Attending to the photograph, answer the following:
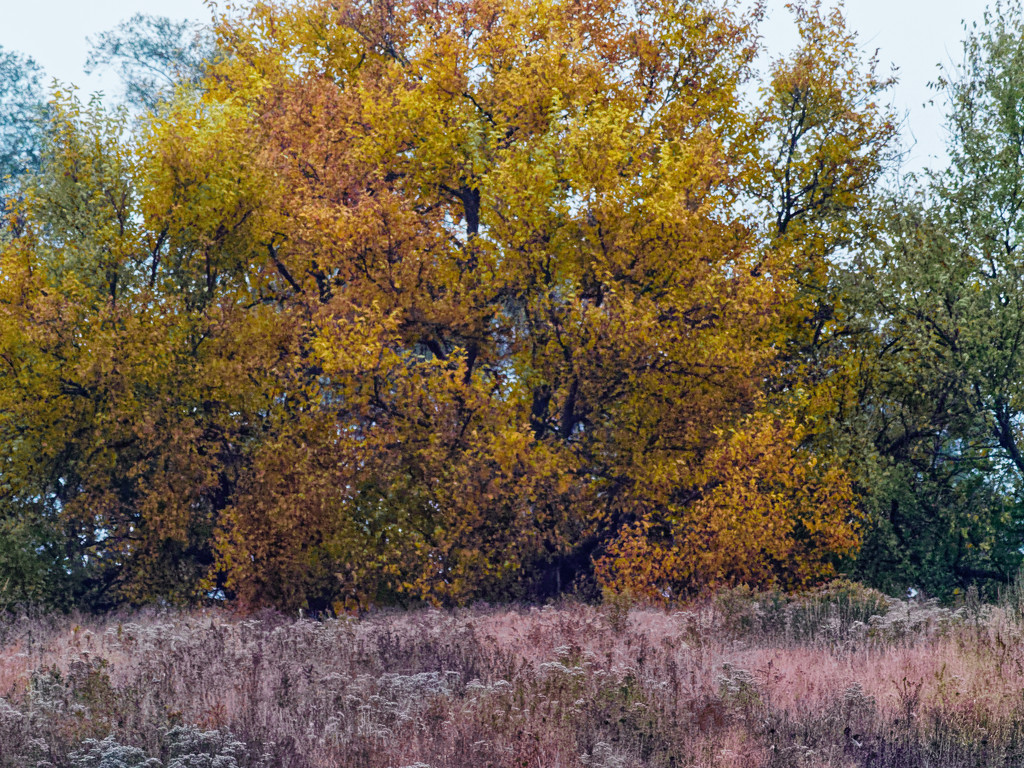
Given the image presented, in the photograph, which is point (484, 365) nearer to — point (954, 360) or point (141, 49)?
point (954, 360)

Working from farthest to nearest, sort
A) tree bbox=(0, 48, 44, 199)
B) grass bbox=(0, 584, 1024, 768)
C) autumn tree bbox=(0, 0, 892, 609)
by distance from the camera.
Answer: tree bbox=(0, 48, 44, 199) → autumn tree bbox=(0, 0, 892, 609) → grass bbox=(0, 584, 1024, 768)

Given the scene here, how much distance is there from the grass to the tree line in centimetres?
664

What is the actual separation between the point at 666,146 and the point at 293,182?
304 inches

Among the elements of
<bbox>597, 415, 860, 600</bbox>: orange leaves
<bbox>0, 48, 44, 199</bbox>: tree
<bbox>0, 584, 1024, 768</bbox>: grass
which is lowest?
<bbox>0, 584, 1024, 768</bbox>: grass

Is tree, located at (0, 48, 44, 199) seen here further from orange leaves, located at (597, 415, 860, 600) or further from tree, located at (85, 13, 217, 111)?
orange leaves, located at (597, 415, 860, 600)

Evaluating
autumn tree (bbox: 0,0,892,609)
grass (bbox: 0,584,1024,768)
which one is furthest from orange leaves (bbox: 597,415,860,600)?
grass (bbox: 0,584,1024,768)

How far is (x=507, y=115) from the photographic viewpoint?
24.0 meters

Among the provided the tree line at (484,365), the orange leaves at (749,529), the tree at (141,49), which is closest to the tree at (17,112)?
the tree at (141,49)

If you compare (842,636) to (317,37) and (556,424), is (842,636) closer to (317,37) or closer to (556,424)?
(556,424)

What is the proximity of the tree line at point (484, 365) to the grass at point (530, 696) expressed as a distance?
6.64 meters

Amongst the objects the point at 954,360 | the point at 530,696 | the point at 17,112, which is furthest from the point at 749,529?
the point at 17,112

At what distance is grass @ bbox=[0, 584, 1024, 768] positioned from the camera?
9266mm

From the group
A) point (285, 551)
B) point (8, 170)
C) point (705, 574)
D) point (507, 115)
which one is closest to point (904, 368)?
point (705, 574)

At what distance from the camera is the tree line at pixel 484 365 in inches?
826
